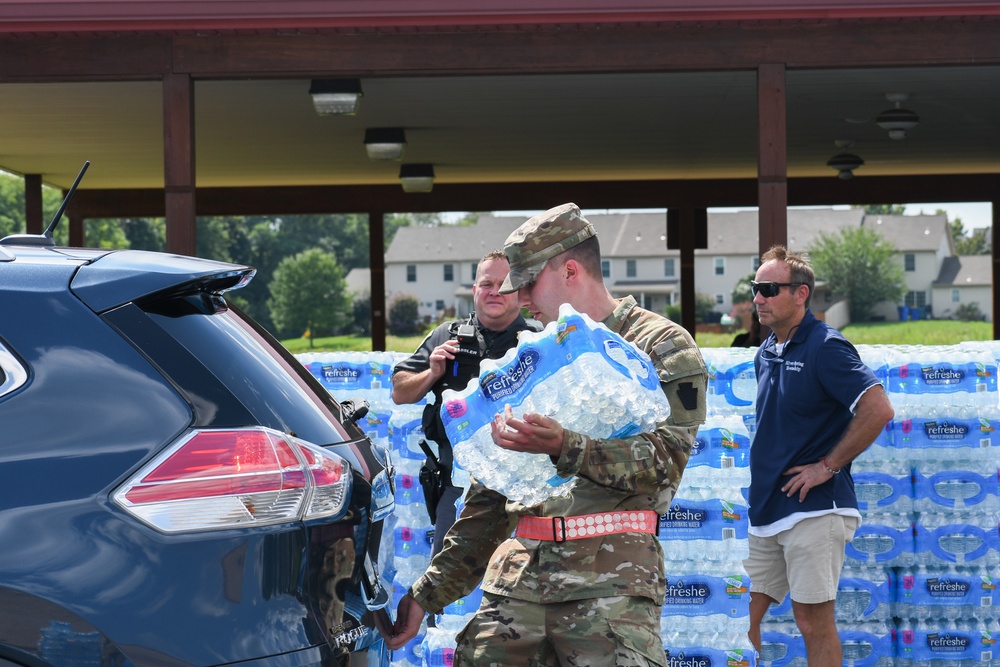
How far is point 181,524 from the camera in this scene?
2.52 metres

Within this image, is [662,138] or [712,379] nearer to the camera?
[712,379]

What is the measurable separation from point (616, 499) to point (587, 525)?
103 millimetres

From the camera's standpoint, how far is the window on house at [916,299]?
335 ft

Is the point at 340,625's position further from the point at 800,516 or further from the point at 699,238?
the point at 699,238

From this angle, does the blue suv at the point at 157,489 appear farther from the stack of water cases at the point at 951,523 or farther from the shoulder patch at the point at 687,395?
the stack of water cases at the point at 951,523

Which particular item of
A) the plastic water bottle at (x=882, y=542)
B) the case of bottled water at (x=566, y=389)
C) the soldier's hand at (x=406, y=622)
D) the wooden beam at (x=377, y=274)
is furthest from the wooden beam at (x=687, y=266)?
the case of bottled water at (x=566, y=389)

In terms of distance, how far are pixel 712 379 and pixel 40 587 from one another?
418 centimetres

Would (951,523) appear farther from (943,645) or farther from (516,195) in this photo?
(516,195)

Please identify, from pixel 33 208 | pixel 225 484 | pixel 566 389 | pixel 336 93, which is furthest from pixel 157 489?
pixel 33 208

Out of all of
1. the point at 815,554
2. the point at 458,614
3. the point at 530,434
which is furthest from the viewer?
the point at 458,614

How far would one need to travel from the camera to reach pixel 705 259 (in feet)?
319

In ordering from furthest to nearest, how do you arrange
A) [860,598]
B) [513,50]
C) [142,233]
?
[142,233] → [513,50] → [860,598]

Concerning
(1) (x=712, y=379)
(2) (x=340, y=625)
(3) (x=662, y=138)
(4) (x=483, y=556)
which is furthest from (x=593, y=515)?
(3) (x=662, y=138)

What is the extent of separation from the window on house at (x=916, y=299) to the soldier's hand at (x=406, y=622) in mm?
104916
